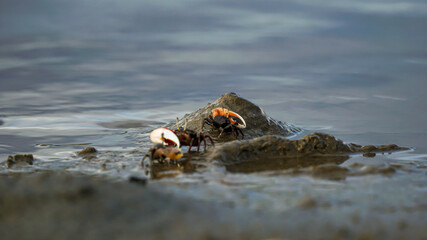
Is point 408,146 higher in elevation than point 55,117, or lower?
lower

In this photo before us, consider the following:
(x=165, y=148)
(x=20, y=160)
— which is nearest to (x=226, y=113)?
(x=165, y=148)

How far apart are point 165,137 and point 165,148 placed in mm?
581

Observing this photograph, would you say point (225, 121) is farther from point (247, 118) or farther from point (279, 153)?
point (279, 153)

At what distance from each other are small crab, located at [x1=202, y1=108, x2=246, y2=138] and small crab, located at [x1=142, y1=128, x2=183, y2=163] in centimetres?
170

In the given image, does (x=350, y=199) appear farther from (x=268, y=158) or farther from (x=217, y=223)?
(x=268, y=158)

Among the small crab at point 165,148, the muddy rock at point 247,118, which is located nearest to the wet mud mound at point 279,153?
the small crab at point 165,148

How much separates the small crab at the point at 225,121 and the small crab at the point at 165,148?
67.0 inches

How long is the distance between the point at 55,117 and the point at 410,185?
8611 millimetres

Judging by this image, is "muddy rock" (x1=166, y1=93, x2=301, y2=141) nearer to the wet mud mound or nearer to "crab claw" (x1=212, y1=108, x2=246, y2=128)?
"crab claw" (x1=212, y1=108, x2=246, y2=128)

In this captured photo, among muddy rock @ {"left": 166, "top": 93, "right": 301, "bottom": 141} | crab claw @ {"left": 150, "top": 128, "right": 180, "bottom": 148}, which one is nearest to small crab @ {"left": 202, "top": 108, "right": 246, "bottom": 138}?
muddy rock @ {"left": 166, "top": 93, "right": 301, "bottom": 141}

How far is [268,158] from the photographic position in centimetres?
614

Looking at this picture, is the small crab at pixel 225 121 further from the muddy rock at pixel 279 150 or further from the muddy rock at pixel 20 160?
the muddy rock at pixel 20 160

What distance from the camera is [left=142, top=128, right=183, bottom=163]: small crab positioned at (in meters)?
5.79

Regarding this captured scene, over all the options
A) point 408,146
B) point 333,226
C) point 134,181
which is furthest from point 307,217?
point 408,146
